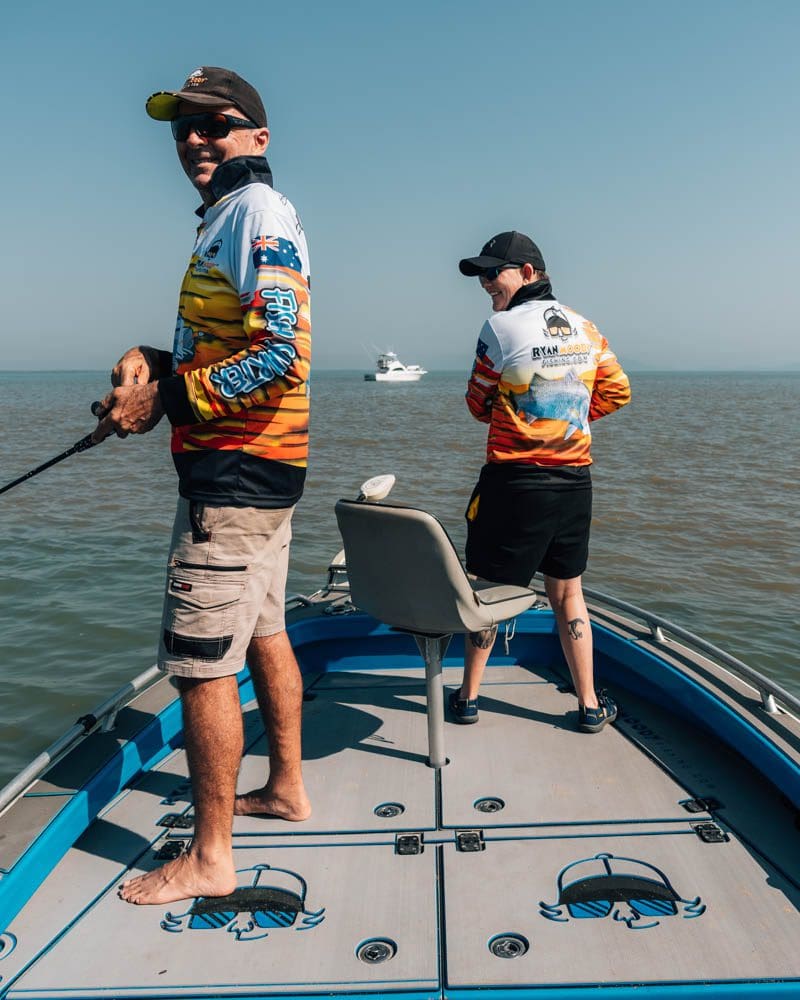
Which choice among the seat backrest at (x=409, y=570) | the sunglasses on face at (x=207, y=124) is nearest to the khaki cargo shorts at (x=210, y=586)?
the seat backrest at (x=409, y=570)

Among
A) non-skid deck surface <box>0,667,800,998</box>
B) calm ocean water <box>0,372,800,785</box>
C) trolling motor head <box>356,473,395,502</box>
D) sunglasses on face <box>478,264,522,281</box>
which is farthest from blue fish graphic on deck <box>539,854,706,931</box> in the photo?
calm ocean water <box>0,372,800,785</box>

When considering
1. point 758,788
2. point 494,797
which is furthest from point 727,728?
point 494,797

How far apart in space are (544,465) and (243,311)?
137 centimetres

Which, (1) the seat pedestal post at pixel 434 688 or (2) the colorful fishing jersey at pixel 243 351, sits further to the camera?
(1) the seat pedestal post at pixel 434 688

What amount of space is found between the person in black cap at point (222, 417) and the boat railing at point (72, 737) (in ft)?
1.51

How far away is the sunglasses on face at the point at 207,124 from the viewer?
2.30m

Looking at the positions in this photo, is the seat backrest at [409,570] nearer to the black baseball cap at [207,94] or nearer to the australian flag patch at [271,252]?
the australian flag patch at [271,252]

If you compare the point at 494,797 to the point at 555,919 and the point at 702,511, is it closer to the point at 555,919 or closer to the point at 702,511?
the point at 555,919

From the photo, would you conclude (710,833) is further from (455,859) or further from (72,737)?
(72,737)

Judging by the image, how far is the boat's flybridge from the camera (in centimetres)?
201

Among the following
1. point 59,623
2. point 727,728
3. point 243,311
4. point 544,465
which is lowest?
point 59,623

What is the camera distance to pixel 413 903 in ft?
7.48

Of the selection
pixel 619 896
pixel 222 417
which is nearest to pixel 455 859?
pixel 619 896

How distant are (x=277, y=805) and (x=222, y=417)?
4.34 feet
